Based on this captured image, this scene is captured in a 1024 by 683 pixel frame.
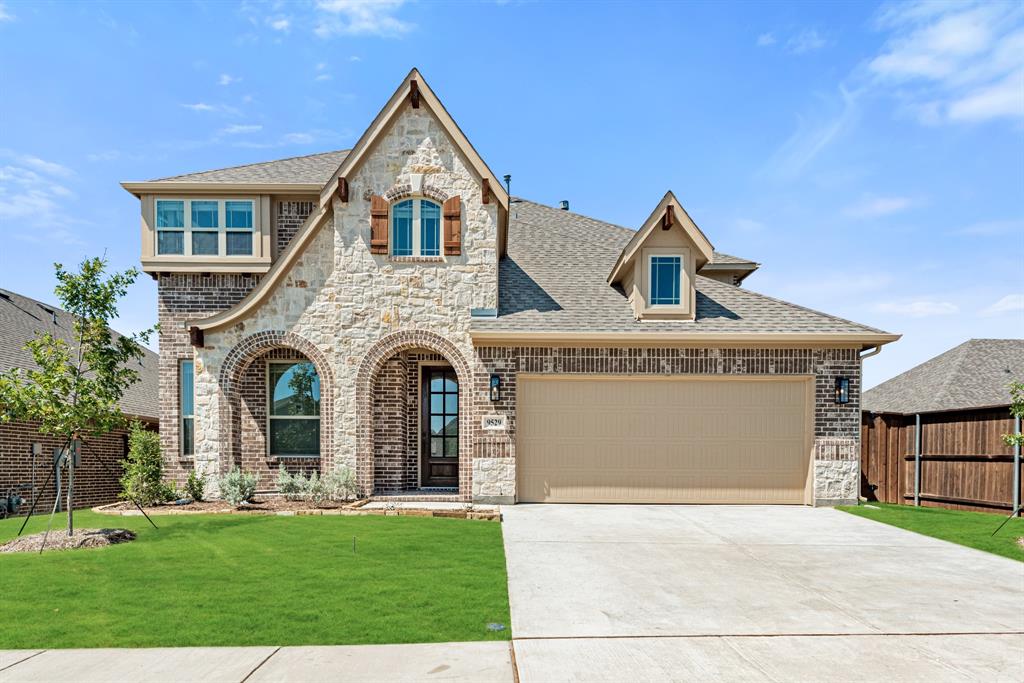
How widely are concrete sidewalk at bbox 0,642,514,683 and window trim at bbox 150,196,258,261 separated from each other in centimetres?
1061

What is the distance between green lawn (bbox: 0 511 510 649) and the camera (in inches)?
207

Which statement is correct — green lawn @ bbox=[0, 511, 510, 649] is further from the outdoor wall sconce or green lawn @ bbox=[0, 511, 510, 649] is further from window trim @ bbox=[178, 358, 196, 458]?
the outdoor wall sconce

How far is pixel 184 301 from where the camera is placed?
1427cm

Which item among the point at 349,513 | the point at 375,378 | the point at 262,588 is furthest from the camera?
the point at 375,378

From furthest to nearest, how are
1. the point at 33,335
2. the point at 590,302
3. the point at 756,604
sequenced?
the point at 33,335 → the point at 590,302 → the point at 756,604

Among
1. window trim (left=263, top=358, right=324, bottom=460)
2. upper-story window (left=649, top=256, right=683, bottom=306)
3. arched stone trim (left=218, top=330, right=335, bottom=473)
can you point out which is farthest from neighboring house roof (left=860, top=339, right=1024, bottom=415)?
window trim (left=263, top=358, right=324, bottom=460)

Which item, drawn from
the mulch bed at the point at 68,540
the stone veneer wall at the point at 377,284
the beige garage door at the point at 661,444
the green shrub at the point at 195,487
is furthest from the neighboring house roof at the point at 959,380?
the mulch bed at the point at 68,540

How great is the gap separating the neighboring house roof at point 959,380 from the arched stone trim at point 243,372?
14.3m

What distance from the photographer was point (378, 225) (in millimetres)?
12875

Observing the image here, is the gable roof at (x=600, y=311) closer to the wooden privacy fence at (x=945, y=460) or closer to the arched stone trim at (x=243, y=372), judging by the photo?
the wooden privacy fence at (x=945, y=460)

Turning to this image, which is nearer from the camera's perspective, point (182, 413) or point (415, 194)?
point (415, 194)

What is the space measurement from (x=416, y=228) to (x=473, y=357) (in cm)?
313

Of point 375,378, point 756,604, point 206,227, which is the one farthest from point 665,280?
point 206,227

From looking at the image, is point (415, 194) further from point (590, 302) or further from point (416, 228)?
point (590, 302)
